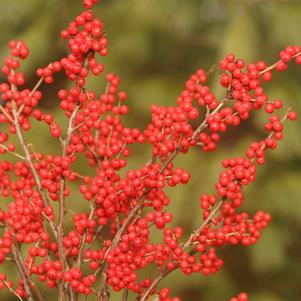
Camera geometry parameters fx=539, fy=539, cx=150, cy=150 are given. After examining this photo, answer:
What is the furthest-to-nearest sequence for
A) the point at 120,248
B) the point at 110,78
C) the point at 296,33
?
the point at 296,33, the point at 110,78, the point at 120,248

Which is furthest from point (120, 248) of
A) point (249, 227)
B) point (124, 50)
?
point (124, 50)

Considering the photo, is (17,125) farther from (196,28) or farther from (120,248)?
(196,28)

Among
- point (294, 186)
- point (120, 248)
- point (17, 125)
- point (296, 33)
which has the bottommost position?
point (120, 248)

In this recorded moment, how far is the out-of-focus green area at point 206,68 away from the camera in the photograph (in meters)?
→ 1.37

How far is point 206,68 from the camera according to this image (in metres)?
1.51

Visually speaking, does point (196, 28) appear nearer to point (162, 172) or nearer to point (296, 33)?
point (296, 33)

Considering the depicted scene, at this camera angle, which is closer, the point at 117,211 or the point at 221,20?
the point at 117,211

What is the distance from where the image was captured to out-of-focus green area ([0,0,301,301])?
1.37 metres

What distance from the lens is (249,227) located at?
22.3 inches

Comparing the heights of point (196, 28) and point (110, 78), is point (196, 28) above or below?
above

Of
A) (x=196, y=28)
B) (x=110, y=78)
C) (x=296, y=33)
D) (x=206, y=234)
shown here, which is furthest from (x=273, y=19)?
(x=206, y=234)

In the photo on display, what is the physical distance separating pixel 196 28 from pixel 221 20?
7 centimetres

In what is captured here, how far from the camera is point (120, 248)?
0.49 metres

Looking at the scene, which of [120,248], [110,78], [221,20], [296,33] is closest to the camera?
[120,248]
